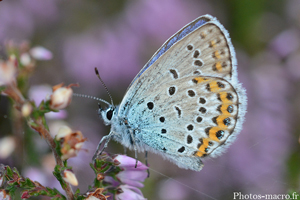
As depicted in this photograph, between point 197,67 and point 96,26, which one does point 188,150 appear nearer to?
point 197,67

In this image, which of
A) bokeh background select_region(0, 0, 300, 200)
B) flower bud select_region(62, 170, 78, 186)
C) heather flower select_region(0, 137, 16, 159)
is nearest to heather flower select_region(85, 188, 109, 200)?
flower bud select_region(62, 170, 78, 186)

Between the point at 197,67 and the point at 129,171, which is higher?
the point at 197,67

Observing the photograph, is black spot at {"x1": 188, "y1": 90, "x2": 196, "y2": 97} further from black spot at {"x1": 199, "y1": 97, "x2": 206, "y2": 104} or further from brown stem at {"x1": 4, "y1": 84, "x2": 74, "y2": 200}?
brown stem at {"x1": 4, "y1": 84, "x2": 74, "y2": 200}

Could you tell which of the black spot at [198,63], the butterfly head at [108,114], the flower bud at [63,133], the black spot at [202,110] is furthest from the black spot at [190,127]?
the flower bud at [63,133]

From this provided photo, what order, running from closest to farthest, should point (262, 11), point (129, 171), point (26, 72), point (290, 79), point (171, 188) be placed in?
point (129, 171) → point (26, 72) → point (171, 188) → point (290, 79) → point (262, 11)

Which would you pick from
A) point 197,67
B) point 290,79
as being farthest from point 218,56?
point 290,79

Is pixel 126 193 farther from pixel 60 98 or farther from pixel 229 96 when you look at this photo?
pixel 229 96
